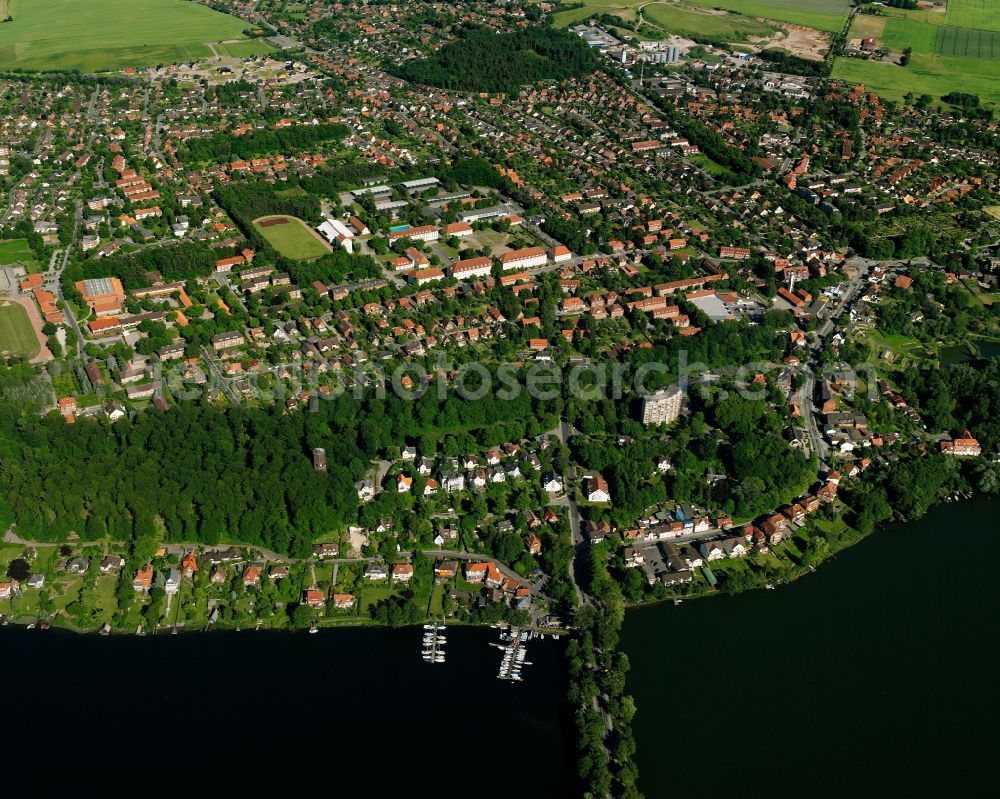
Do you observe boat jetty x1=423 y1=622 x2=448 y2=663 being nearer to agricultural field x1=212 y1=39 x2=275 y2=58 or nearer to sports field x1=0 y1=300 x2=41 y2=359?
sports field x1=0 y1=300 x2=41 y2=359

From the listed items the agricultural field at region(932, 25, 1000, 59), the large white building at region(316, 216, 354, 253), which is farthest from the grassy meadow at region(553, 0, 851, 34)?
the large white building at region(316, 216, 354, 253)

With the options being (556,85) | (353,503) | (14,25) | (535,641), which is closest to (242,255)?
(353,503)

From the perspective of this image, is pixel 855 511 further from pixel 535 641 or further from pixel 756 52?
pixel 756 52

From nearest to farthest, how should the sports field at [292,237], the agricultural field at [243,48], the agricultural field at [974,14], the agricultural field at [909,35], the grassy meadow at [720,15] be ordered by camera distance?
the sports field at [292,237] < the agricultural field at [909,35] < the agricultural field at [243,48] < the agricultural field at [974,14] < the grassy meadow at [720,15]

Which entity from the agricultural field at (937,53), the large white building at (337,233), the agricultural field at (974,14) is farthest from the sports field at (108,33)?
the agricultural field at (974,14)

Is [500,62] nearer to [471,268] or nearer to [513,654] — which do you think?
[471,268]

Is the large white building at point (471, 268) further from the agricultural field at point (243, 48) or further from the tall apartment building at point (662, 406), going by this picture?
the agricultural field at point (243, 48)

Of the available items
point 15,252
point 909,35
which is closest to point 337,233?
point 15,252
